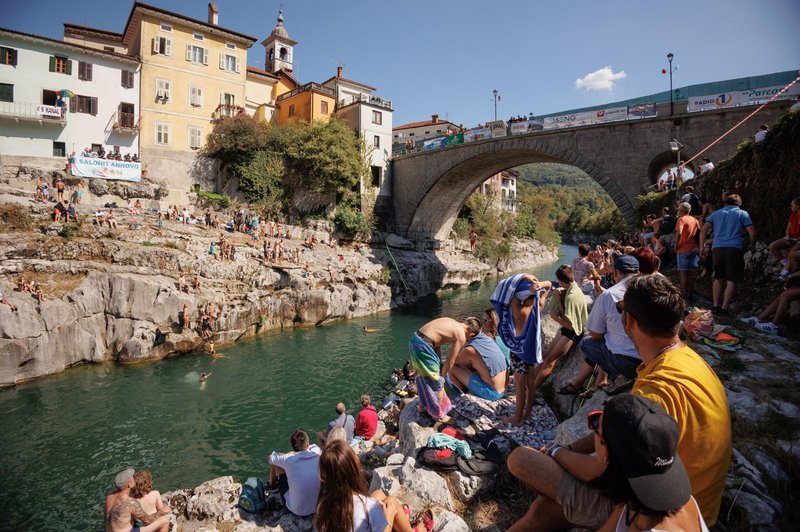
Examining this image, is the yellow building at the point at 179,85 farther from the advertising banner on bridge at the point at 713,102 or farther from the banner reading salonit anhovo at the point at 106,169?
the advertising banner on bridge at the point at 713,102

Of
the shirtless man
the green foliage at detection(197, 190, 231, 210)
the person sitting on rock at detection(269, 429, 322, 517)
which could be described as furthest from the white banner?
the person sitting on rock at detection(269, 429, 322, 517)

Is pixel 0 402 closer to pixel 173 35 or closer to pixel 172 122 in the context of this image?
pixel 172 122

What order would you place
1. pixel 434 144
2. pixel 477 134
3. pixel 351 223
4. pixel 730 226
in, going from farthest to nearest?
pixel 351 223 → pixel 434 144 → pixel 477 134 → pixel 730 226

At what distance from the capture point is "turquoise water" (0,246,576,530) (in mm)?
8398

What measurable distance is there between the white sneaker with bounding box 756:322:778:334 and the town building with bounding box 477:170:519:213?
31.3 meters

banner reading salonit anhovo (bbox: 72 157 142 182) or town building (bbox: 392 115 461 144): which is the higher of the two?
town building (bbox: 392 115 461 144)

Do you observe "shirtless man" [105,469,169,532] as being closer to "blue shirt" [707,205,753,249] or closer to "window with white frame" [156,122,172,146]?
"blue shirt" [707,205,753,249]

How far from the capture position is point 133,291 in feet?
52.9

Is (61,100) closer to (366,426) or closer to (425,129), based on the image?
(366,426)

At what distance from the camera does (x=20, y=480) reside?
28.1 ft

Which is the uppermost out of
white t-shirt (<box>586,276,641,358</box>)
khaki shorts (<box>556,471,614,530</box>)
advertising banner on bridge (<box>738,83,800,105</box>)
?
advertising banner on bridge (<box>738,83,800,105</box>)

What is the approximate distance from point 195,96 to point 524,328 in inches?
1248

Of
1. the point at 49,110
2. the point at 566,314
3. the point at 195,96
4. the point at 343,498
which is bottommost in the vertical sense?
the point at 343,498

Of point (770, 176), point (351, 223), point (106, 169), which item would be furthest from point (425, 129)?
point (770, 176)
